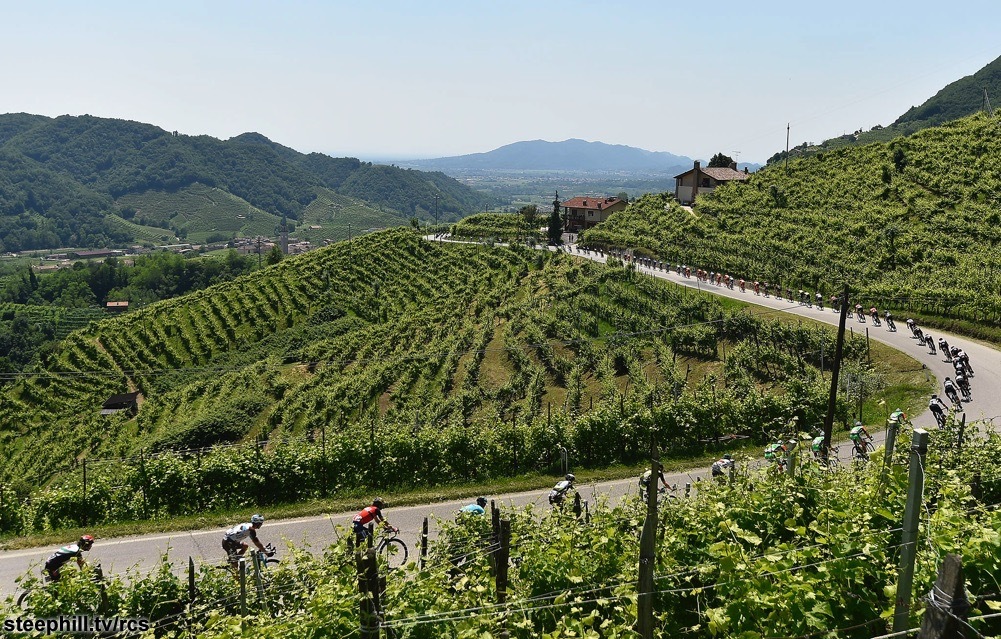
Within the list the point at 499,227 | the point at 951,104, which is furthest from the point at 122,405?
the point at 951,104

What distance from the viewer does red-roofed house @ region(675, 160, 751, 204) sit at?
7319cm

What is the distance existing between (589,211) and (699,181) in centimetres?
1478

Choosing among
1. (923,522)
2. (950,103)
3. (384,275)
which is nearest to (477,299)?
(384,275)

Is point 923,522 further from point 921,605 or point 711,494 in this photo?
point 711,494

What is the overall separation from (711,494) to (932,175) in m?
59.1

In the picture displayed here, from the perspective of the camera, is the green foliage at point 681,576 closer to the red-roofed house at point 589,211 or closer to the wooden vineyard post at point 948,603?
the wooden vineyard post at point 948,603

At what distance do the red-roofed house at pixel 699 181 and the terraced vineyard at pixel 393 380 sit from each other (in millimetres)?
24691

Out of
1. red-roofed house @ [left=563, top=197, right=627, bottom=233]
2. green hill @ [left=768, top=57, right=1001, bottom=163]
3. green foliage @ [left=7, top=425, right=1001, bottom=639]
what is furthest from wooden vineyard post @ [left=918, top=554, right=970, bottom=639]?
green hill @ [left=768, top=57, right=1001, bottom=163]

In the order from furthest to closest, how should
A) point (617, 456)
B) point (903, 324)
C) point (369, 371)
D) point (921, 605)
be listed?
point (369, 371) → point (903, 324) → point (617, 456) → point (921, 605)

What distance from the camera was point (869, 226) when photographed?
4828 cm

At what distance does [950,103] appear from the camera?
159 meters

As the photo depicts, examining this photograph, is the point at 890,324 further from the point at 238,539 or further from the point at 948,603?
the point at 948,603

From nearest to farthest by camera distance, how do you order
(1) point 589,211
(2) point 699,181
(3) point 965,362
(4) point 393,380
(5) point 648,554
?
(5) point 648,554 → (3) point 965,362 → (4) point 393,380 → (2) point 699,181 → (1) point 589,211

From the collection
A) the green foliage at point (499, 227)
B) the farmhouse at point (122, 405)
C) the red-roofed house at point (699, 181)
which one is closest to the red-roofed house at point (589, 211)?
the green foliage at point (499, 227)
